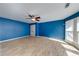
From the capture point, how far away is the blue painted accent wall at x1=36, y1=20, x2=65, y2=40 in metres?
8.35

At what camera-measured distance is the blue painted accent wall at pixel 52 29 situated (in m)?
8.35

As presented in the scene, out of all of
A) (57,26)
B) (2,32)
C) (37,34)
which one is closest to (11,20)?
(2,32)

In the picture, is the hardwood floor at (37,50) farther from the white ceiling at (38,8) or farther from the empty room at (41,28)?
the white ceiling at (38,8)

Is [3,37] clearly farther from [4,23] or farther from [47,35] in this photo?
[47,35]

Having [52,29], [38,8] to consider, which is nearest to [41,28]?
[52,29]

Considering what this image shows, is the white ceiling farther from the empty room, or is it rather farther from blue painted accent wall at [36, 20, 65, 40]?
blue painted accent wall at [36, 20, 65, 40]

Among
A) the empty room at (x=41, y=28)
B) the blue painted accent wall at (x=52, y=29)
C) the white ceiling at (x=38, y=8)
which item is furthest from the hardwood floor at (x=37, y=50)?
the blue painted accent wall at (x=52, y=29)

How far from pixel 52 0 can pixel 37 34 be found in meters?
11.8

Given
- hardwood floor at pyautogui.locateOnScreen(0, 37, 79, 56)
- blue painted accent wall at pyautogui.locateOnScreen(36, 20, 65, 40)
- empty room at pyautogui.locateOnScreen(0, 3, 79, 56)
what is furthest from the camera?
blue painted accent wall at pyautogui.locateOnScreen(36, 20, 65, 40)

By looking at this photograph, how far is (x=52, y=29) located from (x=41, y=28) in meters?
2.47

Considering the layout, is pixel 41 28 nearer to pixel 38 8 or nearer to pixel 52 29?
pixel 52 29

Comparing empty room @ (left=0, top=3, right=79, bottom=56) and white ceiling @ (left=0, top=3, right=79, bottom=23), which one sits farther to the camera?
empty room @ (left=0, top=3, right=79, bottom=56)

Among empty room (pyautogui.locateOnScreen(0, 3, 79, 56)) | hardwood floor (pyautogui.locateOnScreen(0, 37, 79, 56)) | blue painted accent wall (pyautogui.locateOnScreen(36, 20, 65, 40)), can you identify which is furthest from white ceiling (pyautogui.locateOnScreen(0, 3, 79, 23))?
blue painted accent wall (pyautogui.locateOnScreen(36, 20, 65, 40))

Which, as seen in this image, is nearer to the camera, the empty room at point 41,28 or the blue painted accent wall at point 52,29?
the empty room at point 41,28
